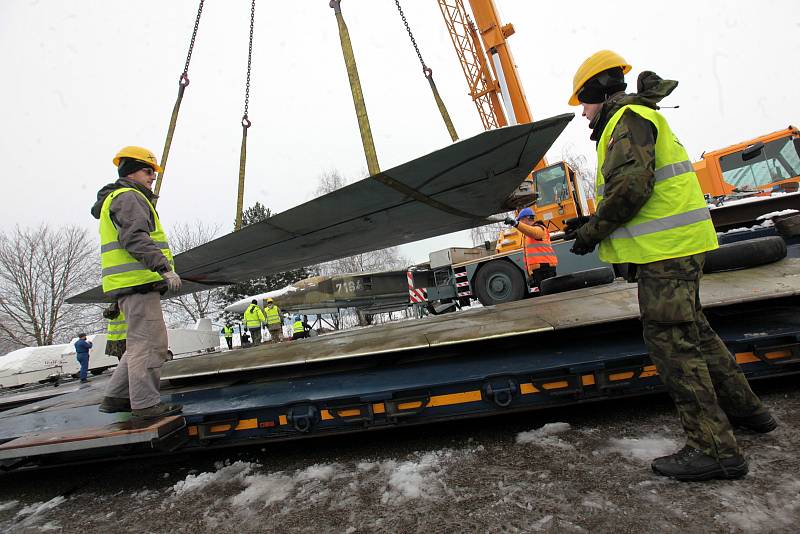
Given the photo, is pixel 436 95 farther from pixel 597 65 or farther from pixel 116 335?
pixel 116 335

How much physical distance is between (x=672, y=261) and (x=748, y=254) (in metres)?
1.70

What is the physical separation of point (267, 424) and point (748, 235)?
4701 millimetres

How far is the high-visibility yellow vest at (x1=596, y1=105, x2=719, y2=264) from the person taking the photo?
1710 mm

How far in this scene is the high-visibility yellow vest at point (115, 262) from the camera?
8.00 ft

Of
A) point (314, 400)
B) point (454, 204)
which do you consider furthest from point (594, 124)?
point (314, 400)

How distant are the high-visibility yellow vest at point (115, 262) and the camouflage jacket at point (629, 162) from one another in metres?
2.76

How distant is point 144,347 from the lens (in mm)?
2412

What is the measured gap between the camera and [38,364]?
12.7 metres

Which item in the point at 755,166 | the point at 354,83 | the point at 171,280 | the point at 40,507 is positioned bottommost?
the point at 40,507

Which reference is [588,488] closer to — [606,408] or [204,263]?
[606,408]

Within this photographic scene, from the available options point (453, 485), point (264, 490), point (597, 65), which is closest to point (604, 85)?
point (597, 65)

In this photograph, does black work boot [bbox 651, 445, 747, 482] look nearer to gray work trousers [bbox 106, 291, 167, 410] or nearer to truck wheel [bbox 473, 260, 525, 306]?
gray work trousers [bbox 106, 291, 167, 410]

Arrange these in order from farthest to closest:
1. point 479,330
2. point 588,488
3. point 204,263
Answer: point 204,263, point 479,330, point 588,488

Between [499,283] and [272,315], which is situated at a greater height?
[272,315]
